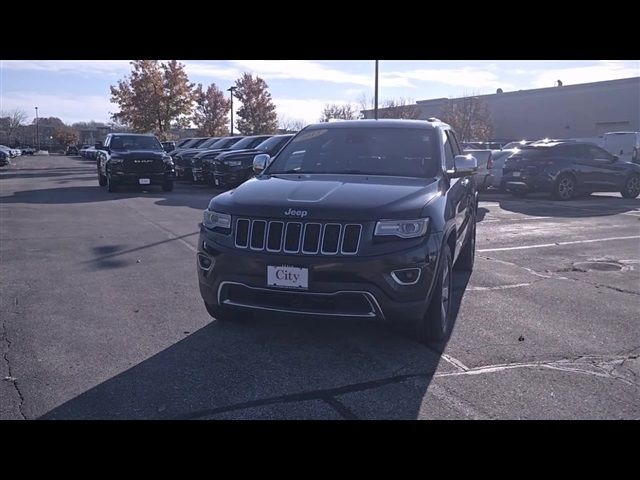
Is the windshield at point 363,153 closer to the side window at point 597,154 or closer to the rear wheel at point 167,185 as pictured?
the side window at point 597,154

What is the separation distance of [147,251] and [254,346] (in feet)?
15.9

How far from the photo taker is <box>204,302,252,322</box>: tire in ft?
17.7

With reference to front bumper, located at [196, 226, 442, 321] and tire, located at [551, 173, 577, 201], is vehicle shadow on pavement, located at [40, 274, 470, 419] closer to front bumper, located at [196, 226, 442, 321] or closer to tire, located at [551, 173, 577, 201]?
front bumper, located at [196, 226, 442, 321]

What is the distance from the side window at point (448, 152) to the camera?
6204 millimetres

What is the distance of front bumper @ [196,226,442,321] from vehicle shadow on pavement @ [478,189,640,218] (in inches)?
415

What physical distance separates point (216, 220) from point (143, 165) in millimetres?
15167

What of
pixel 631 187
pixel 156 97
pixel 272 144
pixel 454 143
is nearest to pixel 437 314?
pixel 454 143

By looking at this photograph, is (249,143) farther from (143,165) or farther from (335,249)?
(335,249)

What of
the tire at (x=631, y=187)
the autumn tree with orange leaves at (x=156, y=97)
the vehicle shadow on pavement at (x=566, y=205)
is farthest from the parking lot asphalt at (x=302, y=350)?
the autumn tree with orange leaves at (x=156, y=97)

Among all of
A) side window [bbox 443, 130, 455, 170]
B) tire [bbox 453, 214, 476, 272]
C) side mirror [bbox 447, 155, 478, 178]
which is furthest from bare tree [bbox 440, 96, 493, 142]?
side mirror [bbox 447, 155, 478, 178]

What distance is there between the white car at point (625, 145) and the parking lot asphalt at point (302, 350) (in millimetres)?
21429

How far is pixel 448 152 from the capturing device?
21.5 ft
